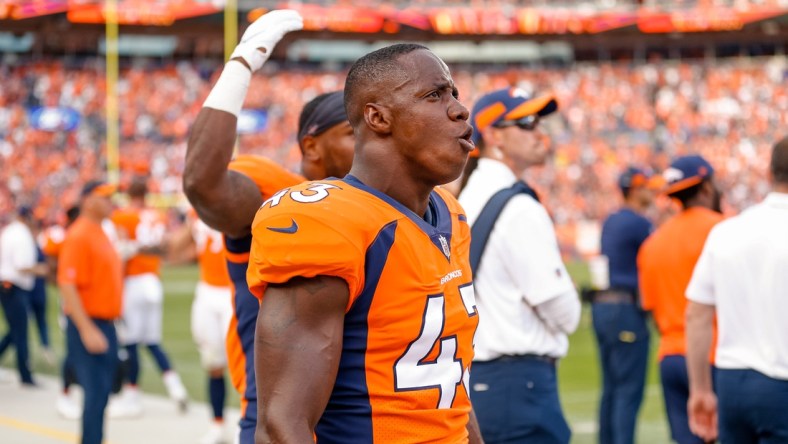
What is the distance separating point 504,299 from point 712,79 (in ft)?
124

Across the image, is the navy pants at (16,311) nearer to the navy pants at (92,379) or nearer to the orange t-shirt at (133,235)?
the orange t-shirt at (133,235)

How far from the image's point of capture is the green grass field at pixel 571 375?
26.5 ft

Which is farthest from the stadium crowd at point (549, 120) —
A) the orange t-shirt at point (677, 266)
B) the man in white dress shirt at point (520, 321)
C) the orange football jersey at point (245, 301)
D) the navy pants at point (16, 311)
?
the orange football jersey at point (245, 301)

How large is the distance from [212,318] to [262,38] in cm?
477

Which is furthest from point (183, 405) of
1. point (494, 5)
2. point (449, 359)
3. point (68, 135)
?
point (494, 5)

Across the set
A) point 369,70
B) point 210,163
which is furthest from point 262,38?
point 369,70

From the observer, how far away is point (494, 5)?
40.5 meters

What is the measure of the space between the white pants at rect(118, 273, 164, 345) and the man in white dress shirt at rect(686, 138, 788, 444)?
585 centimetres

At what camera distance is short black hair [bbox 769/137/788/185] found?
3947 mm

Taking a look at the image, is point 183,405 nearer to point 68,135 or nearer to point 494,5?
point 68,135

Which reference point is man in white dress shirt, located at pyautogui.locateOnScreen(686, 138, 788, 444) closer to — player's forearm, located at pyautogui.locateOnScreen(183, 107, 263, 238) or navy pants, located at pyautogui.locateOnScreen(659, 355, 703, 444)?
navy pants, located at pyautogui.locateOnScreen(659, 355, 703, 444)

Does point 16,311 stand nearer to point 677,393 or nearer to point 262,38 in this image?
point 677,393

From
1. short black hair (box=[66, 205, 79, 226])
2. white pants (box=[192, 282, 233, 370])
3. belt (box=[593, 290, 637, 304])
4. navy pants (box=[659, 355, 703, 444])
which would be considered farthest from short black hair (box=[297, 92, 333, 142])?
short black hair (box=[66, 205, 79, 226])

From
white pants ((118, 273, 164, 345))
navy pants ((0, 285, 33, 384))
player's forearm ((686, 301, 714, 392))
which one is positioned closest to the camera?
player's forearm ((686, 301, 714, 392))
